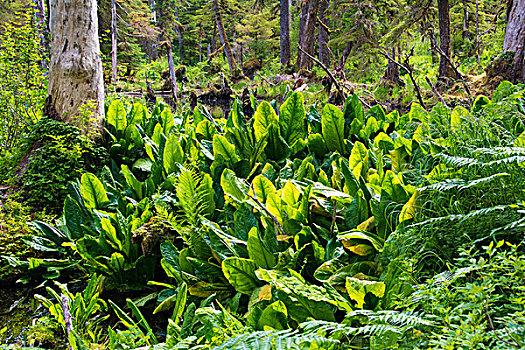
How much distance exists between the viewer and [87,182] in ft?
11.1

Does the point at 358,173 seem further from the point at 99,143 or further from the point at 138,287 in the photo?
the point at 99,143

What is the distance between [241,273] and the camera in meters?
2.26

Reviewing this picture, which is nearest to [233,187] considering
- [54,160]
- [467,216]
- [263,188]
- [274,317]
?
[263,188]

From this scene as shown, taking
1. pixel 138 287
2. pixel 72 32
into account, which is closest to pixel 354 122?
pixel 138 287

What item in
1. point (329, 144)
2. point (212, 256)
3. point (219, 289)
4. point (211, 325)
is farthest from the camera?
point (329, 144)

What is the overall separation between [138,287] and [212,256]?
730 millimetres

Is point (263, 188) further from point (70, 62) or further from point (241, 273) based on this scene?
point (70, 62)

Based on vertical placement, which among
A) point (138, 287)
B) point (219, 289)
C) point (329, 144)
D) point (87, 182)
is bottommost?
point (138, 287)

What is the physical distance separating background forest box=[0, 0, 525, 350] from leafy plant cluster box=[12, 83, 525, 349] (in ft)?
0.04

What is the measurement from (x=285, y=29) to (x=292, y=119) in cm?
1820

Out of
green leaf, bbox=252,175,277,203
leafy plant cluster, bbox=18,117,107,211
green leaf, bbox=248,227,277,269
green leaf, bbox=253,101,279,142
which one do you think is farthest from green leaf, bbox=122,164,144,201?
green leaf, bbox=248,227,277,269

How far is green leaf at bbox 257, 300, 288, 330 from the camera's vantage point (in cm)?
182

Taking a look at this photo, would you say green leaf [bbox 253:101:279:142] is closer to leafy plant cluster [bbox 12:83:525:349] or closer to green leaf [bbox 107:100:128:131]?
leafy plant cluster [bbox 12:83:525:349]

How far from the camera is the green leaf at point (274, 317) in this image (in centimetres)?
182
